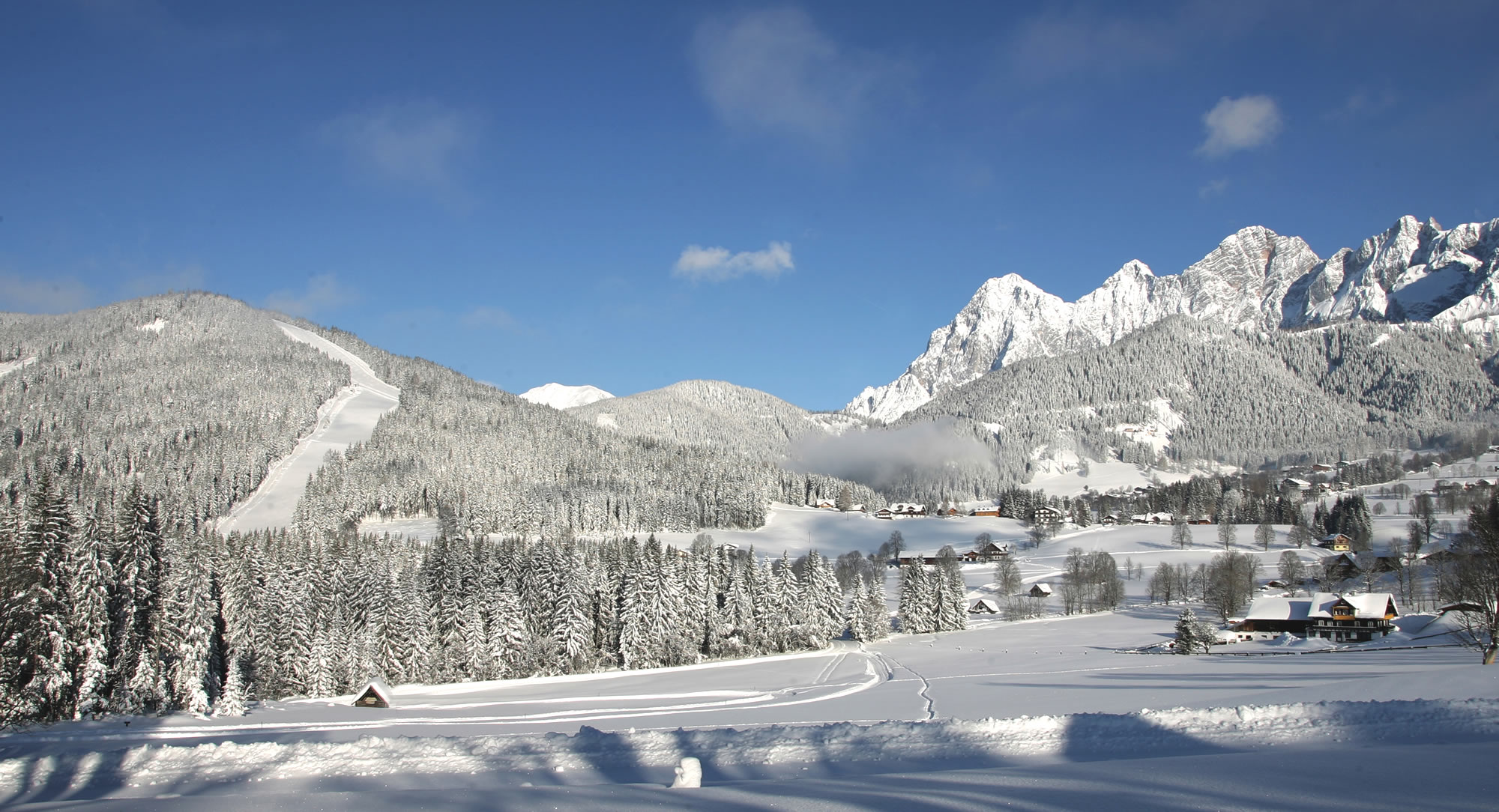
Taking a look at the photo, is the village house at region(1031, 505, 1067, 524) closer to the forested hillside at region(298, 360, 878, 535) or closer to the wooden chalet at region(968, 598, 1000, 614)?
the forested hillside at region(298, 360, 878, 535)

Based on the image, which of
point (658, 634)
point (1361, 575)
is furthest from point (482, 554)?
point (1361, 575)

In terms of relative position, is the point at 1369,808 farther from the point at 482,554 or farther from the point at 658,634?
the point at 482,554

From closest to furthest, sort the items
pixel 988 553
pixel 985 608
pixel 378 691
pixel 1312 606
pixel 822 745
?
pixel 822 745, pixel 378 691, pixel 1312 606, pixel 985 608, pixel 988 553

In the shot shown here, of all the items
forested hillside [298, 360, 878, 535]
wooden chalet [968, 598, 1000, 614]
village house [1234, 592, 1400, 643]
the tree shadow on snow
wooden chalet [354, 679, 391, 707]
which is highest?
forested hillside [298, 360, 878, 535]

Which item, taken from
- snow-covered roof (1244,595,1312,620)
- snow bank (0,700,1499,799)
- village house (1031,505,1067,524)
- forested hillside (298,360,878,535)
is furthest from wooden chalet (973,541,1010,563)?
snow bank (0,700,1499,799)

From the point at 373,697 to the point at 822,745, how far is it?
1442 inches

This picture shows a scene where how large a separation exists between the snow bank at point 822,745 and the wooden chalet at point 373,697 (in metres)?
29.0

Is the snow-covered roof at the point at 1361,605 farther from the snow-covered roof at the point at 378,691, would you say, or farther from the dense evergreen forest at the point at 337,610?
the snow-covered roof at the point at 378,691

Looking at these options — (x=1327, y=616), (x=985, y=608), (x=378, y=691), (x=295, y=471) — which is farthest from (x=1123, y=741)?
(x=295, y=471)

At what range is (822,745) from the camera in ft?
46.2

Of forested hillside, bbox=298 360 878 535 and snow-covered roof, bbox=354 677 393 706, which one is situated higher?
forested hillside, bbox=298 360 878 535

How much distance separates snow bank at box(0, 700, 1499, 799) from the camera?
13328 mm

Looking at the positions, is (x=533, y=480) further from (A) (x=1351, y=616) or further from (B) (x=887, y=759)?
(B) (x=887, y=759)

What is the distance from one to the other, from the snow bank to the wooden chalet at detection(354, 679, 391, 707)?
95.0 ft
